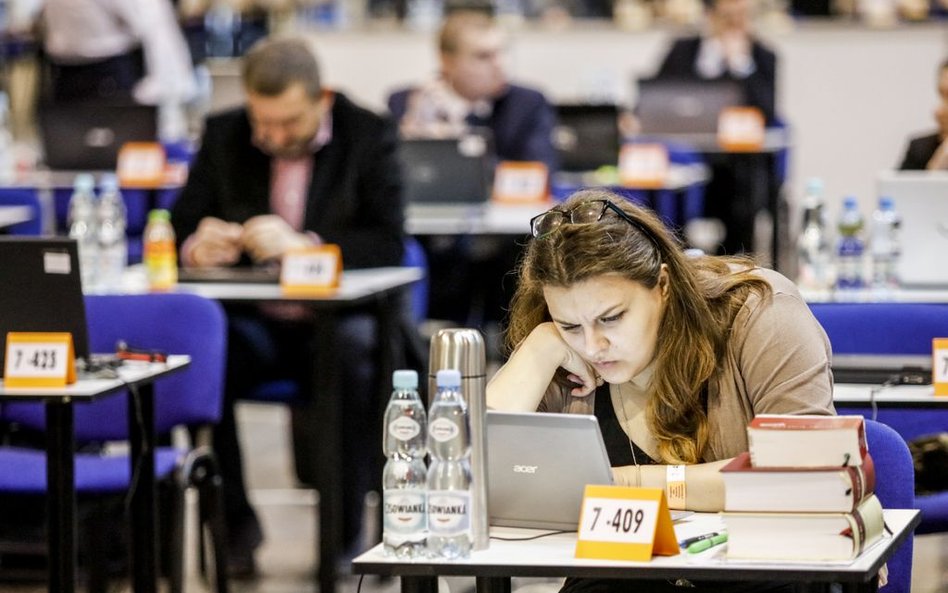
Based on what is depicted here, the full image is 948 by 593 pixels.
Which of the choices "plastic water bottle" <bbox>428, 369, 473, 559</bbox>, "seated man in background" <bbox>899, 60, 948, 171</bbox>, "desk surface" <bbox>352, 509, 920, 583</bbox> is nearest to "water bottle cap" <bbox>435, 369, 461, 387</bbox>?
"plastic water bottle" <bbox>428, 369, 473, 559</bbox>

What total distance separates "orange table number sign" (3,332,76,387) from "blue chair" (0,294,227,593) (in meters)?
0.56

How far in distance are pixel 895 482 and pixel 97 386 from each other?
5.36ft

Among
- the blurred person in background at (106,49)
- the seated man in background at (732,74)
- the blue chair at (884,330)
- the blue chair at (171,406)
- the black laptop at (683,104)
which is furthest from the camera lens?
the blurred person in background at (106,49)

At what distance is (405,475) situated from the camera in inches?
89.9

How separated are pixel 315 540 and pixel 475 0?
10.0ft

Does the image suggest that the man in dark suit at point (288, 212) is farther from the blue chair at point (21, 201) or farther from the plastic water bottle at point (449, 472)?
the plastic water bottle at point (449, 472)

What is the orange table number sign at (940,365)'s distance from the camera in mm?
3293

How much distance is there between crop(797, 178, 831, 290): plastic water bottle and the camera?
4434 mm

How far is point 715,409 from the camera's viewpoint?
2.62 meters

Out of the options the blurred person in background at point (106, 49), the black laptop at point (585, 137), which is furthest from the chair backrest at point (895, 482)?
the blurred person in background at point (106, 49)

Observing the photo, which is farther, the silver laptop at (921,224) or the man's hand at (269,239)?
the man's hand at (269,239)

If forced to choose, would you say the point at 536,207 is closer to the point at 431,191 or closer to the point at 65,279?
the point at 431,191

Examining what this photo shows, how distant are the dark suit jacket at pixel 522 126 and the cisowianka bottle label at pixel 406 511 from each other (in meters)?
4.84

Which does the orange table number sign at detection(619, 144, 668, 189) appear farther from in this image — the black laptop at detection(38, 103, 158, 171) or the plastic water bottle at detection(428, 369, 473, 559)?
the plastic water bottle at detection(428, 369, 473, 559)
